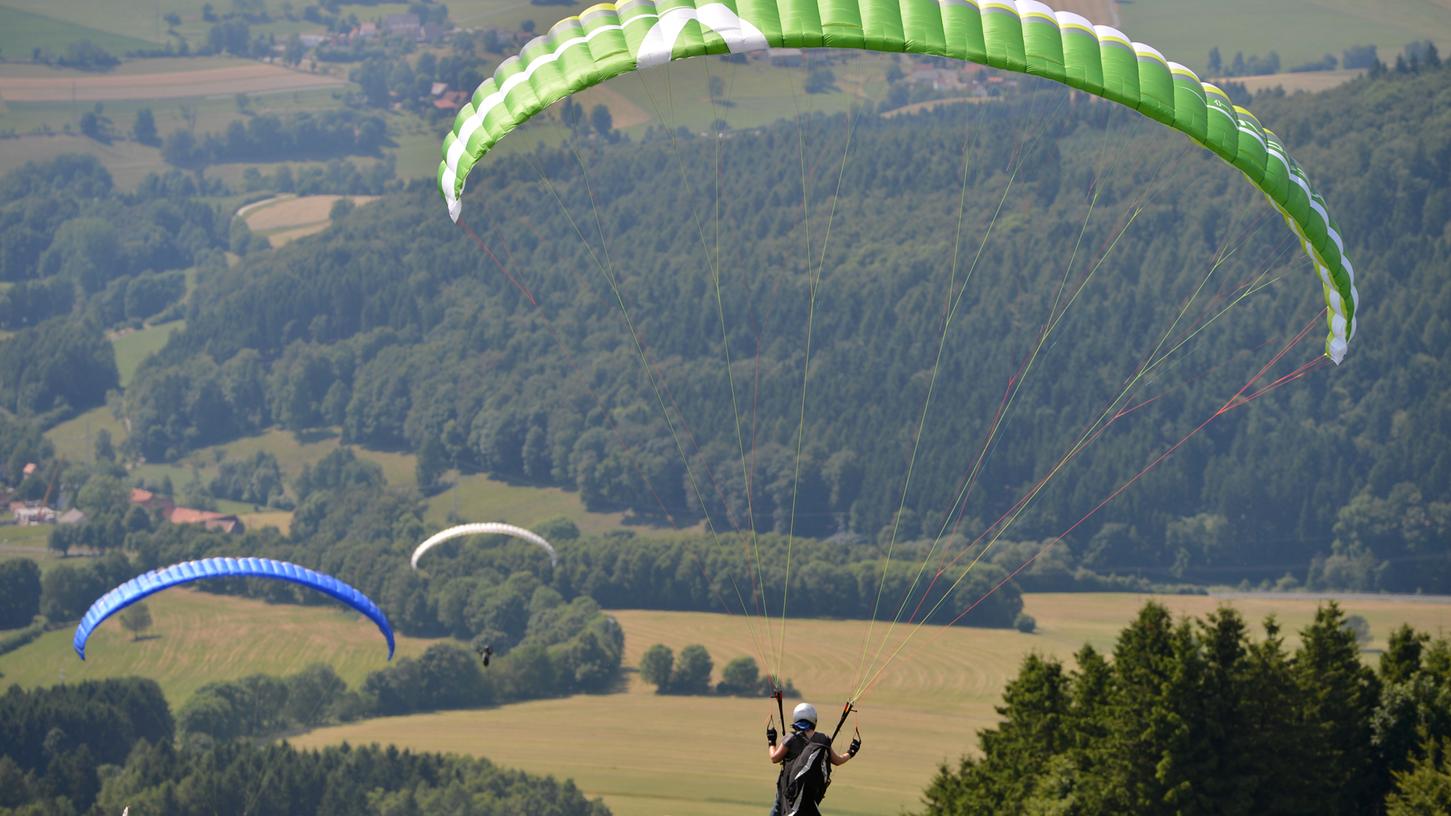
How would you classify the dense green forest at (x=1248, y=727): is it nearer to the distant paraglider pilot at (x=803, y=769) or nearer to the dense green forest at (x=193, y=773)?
the distant paraglider pilot at (x=803, y=769)

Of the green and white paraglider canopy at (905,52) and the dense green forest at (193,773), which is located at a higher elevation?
the green and white paraglider canopy at (905,52)

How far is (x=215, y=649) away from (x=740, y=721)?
50882 mm

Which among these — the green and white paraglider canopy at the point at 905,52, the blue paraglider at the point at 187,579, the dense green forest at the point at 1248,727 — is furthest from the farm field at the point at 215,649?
the green and white paraglider canopy at the point at 905,52

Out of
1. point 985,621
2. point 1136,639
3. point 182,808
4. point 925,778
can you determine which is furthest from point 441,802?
point 1136,639

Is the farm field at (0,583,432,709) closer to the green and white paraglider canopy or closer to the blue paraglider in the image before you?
the blue paraglider

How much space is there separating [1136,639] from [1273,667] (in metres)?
3.22

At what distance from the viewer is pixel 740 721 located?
472ft

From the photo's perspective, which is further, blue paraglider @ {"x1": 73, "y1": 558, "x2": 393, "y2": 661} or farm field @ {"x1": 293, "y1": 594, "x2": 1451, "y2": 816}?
farm field @ {"x1": 293, "y1": 594, "x2": 1451, "y2": 816}

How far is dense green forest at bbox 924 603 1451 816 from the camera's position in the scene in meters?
53.6

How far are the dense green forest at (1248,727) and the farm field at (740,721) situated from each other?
6250 cm

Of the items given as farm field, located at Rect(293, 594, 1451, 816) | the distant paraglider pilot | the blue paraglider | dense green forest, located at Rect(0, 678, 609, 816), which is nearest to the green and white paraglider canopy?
the distant paraglider pilot

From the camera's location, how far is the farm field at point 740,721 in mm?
127438

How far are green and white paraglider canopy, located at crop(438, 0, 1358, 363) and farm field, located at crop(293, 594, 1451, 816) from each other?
89.4 metres

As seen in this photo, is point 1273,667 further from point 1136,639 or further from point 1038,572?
point 1038,572
